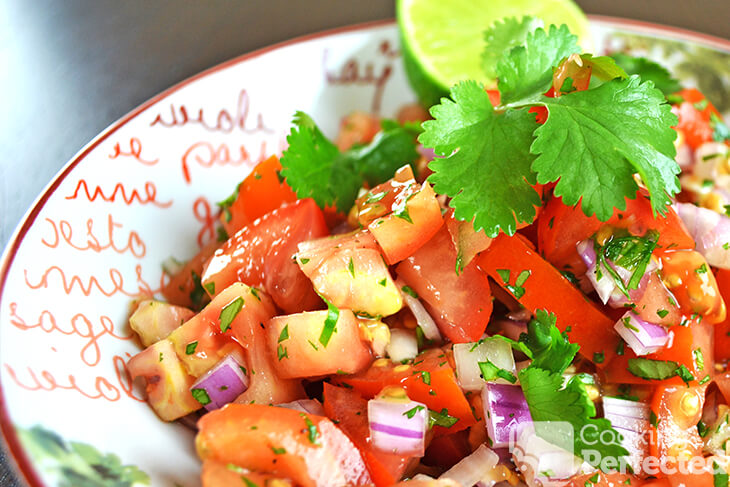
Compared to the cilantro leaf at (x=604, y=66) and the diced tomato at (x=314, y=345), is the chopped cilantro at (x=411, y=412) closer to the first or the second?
the diced tomato at (x=314, y=345)

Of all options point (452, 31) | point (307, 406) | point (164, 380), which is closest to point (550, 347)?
point (307, 406)

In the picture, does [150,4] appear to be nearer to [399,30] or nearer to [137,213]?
[399,30]

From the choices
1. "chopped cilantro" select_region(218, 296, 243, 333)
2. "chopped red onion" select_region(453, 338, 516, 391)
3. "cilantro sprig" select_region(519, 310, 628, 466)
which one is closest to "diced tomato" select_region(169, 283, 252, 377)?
"chopped cilantro" select_region(218, 296, 243, 333)

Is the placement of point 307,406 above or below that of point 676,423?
above

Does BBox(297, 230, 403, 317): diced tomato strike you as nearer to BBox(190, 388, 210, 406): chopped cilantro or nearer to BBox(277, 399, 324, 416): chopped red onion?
BBox(277, 399, 324, 416): chopped red onion

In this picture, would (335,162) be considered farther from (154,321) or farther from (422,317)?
(154,321)

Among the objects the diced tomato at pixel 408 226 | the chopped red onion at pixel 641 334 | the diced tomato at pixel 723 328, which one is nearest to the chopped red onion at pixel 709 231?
the diced tomato at pixel 723 328
